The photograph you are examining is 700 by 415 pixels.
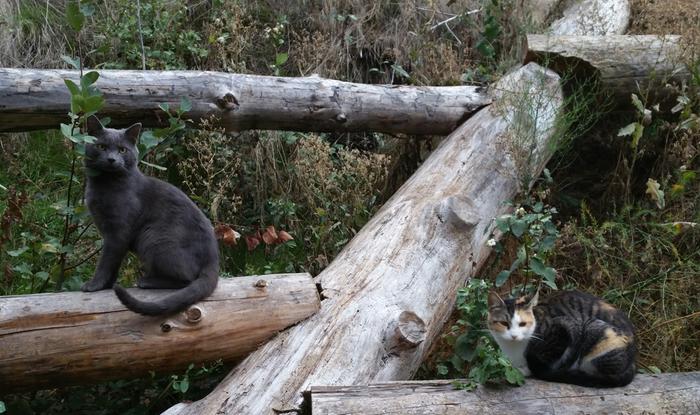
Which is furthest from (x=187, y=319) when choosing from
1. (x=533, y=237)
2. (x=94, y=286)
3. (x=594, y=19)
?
(x=594, y=19)

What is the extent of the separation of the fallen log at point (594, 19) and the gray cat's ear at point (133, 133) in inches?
140

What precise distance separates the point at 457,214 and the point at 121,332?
1929mm

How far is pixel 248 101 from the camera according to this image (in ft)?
15.5

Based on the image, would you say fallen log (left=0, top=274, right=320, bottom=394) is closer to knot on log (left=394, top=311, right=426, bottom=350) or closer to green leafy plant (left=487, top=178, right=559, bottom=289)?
knot on log (left=394, top=311, right=426, bottom=350)

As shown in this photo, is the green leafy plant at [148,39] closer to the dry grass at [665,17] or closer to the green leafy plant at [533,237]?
the green leafy plant at [533,237]

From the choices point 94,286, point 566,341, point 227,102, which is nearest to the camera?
point 566,341

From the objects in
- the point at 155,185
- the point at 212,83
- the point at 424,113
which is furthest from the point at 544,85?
the point at 155,185

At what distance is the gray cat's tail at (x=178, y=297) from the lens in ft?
10.6

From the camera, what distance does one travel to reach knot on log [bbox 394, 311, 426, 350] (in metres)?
3.55

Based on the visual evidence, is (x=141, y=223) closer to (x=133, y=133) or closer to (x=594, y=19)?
(x=133, y=133)

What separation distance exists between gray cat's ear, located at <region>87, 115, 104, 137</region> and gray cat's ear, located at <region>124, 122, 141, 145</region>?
0.13 meters

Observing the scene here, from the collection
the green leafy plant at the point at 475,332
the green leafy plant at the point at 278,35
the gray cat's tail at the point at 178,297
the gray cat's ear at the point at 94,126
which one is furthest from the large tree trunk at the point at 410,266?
the green leafy plant at the point at 278,35

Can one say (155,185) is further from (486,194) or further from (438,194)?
(486,194)

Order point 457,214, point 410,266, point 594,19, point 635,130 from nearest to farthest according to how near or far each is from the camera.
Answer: point 410,266 → point 457,214 → point 635,130 → point 594,19
